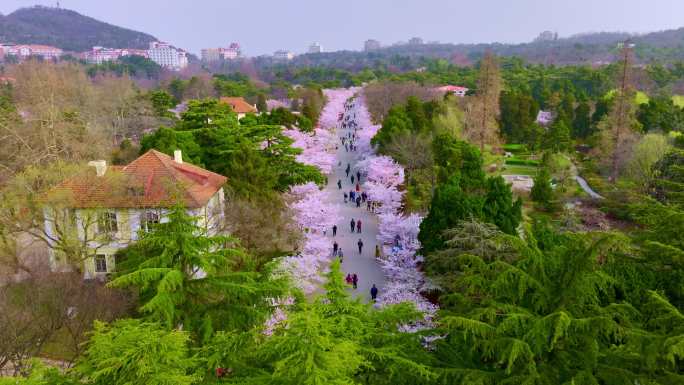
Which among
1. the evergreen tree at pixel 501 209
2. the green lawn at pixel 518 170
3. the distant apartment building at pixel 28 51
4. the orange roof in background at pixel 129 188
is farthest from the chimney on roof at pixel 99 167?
the distant apartment building at pixel 28 51

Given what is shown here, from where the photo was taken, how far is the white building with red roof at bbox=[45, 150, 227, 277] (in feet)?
57.8

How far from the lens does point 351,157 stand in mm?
43844

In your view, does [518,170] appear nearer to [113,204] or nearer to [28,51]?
[113,204]

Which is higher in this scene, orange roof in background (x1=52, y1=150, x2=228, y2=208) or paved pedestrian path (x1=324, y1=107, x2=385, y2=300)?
orange roof in background (x1=52, y1=150, x2=228, y2=208)

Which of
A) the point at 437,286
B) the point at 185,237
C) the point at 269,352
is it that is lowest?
the point at 437,286

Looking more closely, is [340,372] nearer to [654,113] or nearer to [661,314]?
[661,314]

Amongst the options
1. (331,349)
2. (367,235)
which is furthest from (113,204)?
(331,349)

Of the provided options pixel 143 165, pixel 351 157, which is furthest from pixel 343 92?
pixel 143 165

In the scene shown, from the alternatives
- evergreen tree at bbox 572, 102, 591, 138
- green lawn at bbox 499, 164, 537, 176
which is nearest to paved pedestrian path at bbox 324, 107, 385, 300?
green lawn at bbox 499, 164, 537, 176

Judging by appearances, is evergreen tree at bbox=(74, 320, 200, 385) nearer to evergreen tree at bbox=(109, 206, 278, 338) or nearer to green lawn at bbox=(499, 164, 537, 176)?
evergreen tree at bbox=(109, 206, 278, 338)

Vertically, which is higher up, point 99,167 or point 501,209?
point 99,167

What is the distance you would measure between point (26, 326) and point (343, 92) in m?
87.1

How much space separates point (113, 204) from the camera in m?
18.2

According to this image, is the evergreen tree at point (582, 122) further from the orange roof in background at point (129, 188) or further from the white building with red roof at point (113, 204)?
the orange roof in background at point (129, 188)
